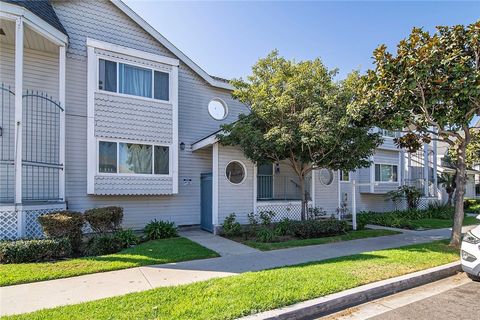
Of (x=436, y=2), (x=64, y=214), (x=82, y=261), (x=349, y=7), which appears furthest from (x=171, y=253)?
(x=436, y=2)

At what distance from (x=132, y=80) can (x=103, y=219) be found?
5.37 metres

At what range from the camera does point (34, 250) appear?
6820 mm

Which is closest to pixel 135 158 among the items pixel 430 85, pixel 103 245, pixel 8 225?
pixel 103 245

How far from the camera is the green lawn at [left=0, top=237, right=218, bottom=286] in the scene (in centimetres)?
578

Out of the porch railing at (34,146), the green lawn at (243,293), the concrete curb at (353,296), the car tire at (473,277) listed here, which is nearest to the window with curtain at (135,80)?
the porch railing at (34,146)

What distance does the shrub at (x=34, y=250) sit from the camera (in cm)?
665

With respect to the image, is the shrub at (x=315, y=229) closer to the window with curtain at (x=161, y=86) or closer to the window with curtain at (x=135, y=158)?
the window with curtain at (x=135, y=158)

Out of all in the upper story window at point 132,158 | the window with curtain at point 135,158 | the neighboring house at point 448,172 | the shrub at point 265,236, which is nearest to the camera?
the shrub at point 265,236

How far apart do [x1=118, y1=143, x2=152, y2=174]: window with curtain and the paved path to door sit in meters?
4.07

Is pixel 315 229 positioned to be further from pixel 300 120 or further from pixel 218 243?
pixel 300 120

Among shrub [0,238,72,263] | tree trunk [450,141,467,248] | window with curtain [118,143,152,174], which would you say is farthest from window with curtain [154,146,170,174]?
tree trunk [450,141,467,248]

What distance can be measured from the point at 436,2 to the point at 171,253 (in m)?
12.1

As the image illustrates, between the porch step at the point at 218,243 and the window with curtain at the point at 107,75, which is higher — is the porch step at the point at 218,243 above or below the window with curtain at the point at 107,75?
below

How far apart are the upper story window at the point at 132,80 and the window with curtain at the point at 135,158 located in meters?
1.96
